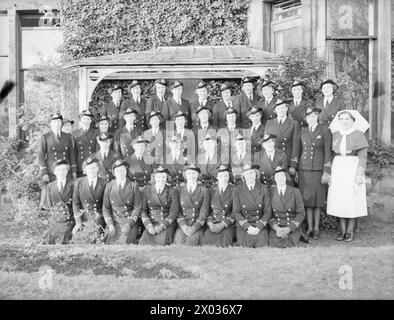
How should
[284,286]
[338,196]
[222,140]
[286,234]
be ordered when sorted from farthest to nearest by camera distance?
[222,140], [338,196], [286,234], [284,286]

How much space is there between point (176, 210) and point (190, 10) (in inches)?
240

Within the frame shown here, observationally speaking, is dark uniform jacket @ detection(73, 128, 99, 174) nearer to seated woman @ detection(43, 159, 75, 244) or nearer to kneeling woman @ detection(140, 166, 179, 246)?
seated woman @ detection(43, 159, 75, 244)

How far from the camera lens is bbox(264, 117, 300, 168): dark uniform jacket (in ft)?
26.1

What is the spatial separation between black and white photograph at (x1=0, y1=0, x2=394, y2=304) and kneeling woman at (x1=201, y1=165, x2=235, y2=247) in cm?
2

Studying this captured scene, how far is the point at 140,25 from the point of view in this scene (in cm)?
1194

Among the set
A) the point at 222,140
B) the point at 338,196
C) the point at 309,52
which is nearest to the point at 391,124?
the point at 309,52

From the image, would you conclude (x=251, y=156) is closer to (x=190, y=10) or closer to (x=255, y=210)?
(x=255, y=210)

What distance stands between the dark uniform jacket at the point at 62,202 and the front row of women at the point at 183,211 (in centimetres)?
2

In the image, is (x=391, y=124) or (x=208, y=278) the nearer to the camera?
(x=208, y=278)

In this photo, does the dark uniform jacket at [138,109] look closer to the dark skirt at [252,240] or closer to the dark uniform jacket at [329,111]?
the dark skirt at [252,240]

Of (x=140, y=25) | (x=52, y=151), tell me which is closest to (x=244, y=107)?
(x=52, y=151)

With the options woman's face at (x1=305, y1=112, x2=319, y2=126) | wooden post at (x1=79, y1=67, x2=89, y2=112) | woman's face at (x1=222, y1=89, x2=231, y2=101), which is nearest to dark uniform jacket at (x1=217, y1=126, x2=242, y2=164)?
woman's face at (x1=222, y1=89, x2=231, y2=101)

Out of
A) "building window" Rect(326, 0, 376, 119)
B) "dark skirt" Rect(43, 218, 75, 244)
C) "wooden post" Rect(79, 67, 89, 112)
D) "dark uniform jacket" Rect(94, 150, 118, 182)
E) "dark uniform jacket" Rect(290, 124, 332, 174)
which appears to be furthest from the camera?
"building window" Rect(326, 0, 376, 119)

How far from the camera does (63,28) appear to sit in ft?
39.2
